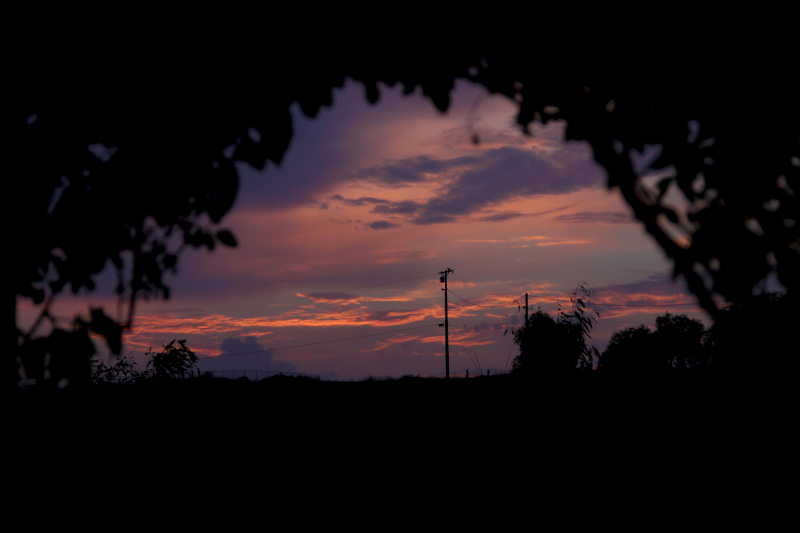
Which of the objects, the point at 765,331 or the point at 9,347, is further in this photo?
the point at 9,347

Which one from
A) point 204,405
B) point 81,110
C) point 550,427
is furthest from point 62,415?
point 81,110

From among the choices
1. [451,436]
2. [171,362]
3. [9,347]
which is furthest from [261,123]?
[171,362]

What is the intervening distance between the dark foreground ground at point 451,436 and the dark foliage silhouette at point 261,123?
2585 millimetres

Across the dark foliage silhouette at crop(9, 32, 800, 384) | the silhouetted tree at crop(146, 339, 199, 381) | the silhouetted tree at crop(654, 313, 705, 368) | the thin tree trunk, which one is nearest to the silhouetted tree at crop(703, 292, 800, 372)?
the dark foliage silhouette at crop(9, 32, 800, 384)

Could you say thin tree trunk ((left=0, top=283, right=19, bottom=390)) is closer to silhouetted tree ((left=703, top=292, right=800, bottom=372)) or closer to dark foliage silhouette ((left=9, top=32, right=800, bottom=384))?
dark foliage silhouette ((left=9, top=32, right=800, bottom=384))

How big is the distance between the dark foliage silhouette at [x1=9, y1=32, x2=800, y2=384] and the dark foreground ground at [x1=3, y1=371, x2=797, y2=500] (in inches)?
102

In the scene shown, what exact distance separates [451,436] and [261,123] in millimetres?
6206

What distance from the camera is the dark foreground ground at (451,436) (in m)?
6.87

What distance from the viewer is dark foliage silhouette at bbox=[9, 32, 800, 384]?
3.13 meters

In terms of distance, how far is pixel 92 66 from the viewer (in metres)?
3.39

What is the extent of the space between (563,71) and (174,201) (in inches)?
105

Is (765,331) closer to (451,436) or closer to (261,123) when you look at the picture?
(261,123)

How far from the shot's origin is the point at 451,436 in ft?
27.3

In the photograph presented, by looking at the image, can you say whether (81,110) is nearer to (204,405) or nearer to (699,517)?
(699,517)
